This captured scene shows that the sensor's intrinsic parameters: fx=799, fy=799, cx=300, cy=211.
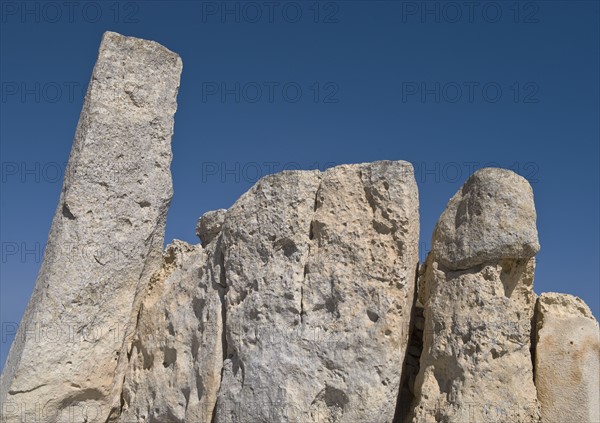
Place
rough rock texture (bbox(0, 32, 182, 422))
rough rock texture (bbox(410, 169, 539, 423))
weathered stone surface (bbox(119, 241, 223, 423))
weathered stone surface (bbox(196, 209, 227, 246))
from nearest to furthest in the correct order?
rough rock texture (bbox(410, 169, 539, 423))
weathered stone surface (bbox(119, 241, 223, 423))
rough rock texture (bbox(0, 32, 182, 422))
weathered stone surface (bbox(196, 209, 227, 246))

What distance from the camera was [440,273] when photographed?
24.4ft

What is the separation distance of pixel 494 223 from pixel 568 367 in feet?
5.18

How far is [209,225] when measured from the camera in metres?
Result: 8.92

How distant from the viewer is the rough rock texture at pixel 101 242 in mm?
8352

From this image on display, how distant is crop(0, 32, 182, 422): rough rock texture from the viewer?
8.35m

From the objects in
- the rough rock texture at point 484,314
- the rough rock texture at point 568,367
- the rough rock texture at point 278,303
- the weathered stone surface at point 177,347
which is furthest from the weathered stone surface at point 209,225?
the rough rock texture at point 568,367

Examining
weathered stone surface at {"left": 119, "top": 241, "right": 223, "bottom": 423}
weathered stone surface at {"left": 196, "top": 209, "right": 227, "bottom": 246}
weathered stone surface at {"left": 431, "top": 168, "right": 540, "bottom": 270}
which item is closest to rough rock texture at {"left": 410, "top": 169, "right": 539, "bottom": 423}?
weathered stone surface at {"left": 431, "top": 168, "right": 540, "bottom": 270}

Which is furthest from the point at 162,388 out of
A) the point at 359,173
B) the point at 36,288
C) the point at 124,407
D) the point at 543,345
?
the point at 543,345

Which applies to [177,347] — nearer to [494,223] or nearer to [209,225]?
[209,225]

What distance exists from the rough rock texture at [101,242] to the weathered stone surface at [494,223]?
3444mm

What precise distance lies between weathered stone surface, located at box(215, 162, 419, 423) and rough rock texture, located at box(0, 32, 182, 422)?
1.44 m

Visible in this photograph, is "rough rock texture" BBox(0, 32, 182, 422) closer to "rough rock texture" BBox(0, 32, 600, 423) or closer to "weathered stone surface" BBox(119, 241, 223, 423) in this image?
"rough rock texture" BBox(0, 32, 600, 423)

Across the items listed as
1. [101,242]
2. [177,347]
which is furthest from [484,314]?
[101,242]

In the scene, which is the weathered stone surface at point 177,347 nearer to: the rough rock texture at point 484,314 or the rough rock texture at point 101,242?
the rough rock texture at point 101,242
